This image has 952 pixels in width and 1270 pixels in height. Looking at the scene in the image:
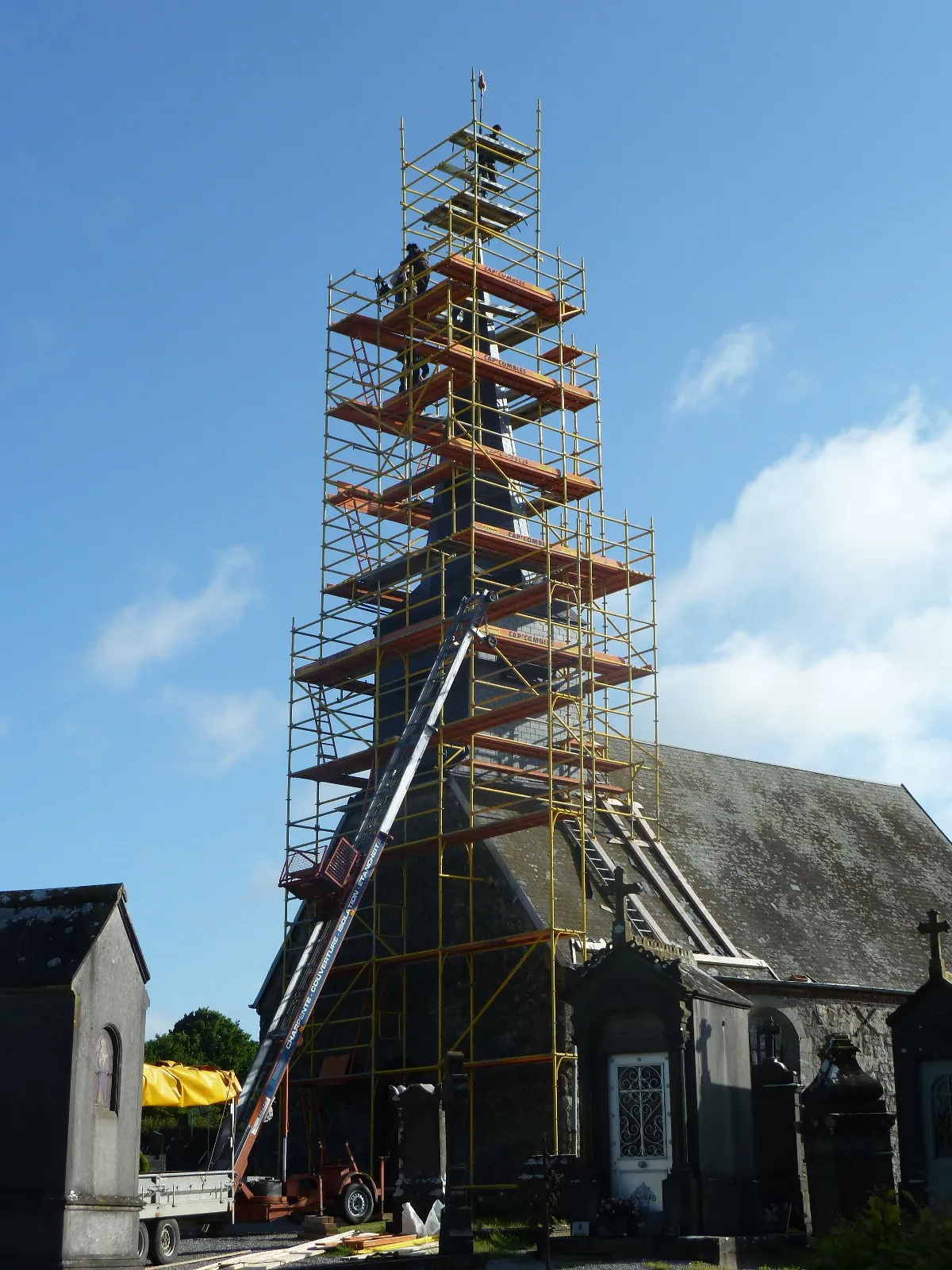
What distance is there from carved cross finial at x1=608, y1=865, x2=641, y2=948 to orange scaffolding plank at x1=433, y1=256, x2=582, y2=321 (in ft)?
57.2

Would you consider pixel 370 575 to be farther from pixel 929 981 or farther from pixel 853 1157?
pixel 853 1157

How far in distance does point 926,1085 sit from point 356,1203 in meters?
9.27

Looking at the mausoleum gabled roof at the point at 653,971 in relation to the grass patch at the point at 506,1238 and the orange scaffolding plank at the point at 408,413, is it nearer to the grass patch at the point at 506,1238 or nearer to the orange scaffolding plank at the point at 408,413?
the grass patch at the point at 506,1238

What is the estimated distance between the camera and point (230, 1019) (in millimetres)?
68188

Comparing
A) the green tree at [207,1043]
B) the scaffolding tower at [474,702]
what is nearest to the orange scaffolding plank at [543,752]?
the scaffolding tower at [474,702]

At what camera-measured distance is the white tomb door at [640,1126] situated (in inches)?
787

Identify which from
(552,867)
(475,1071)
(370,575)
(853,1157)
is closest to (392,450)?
(370,575)

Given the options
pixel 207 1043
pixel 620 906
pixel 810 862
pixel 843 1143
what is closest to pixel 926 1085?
pixel 843 1143

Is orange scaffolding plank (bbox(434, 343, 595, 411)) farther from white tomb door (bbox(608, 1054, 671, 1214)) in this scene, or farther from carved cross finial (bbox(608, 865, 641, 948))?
white tomb door (bbox(608, 1054, 671, 1214))

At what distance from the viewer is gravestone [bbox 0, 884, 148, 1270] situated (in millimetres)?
15766

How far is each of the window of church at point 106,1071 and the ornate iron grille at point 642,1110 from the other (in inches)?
266

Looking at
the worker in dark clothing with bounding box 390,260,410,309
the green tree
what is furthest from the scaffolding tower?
the green tree

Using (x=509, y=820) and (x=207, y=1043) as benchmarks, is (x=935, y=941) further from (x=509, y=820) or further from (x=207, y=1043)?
(x=207, y=1043)

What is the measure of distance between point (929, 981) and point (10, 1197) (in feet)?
39.7
